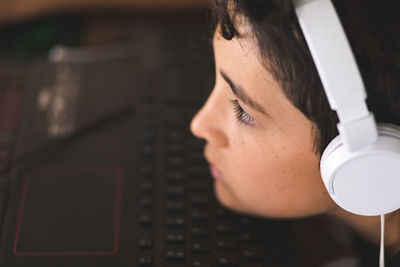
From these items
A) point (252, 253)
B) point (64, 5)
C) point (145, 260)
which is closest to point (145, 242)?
point (145, 260)

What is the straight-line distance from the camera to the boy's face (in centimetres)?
54

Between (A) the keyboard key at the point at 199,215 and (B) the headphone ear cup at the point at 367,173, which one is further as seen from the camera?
(A) the keyboard key at the point at 199,215

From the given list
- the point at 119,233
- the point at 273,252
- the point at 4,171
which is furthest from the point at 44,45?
the point at 273,252

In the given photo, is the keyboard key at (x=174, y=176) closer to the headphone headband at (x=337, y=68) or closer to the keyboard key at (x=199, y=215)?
the keyboard key at (x=199, y=215)

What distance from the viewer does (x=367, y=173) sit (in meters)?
0.50

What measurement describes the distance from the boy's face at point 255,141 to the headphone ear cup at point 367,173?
51 mm

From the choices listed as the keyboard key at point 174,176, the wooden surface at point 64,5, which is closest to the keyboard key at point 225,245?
the keyboard key at point 174,176

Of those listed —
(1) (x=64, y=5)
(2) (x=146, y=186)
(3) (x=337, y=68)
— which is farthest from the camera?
(1) (x=64, y=5)

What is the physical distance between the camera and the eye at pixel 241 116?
1.92ft

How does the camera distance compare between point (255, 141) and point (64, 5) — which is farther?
point (64, 5)

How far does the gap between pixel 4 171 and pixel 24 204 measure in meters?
0.06

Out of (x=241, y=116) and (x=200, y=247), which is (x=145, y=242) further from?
(x=241, y=116)

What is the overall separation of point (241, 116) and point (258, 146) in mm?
39

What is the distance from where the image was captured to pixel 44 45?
90 cm
